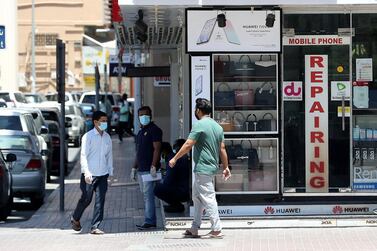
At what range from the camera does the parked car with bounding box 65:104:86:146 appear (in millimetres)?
34219

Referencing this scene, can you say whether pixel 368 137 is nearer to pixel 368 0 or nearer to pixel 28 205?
pixel 368 0

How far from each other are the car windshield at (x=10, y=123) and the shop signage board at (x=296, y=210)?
725 centimetres

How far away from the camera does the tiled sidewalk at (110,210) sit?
14.7 m

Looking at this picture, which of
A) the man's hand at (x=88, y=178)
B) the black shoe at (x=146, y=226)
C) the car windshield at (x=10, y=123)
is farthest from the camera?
the car windshield at (x=10, y=123)

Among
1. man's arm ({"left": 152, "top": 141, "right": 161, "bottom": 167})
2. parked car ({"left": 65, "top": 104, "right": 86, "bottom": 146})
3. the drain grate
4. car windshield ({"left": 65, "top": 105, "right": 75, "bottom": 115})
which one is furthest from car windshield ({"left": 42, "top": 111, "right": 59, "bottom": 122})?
the drain grate

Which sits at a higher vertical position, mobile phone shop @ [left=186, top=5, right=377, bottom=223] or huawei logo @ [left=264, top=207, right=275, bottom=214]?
mobile phone shop @ [left=186, top=5, right=377, bottom=223]

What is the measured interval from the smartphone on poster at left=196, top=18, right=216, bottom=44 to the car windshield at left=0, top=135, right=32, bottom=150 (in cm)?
568

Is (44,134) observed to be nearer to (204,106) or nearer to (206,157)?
(204,106)

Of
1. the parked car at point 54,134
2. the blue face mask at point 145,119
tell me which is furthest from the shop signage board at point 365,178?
the parked car at point 54,134

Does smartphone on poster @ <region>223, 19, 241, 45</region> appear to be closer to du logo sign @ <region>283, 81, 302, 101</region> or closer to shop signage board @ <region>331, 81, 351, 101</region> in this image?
du logo sign @ <region>283, 81, 302, 101</region>

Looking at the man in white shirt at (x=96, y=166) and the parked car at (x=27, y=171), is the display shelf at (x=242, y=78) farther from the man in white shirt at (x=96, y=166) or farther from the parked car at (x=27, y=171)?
the parked car at (x=27, y=171)

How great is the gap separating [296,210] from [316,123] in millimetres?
1438

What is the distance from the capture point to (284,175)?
14.0 m

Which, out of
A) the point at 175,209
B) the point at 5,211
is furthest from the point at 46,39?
the point at 175,209
